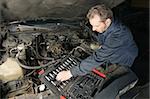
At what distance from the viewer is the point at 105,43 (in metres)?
1.59

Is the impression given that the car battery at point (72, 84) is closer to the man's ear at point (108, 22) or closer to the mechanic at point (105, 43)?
the mechanic at point (105, 43)

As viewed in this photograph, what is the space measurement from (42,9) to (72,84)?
514 mm

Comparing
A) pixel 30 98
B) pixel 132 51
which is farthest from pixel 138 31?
pixel 30 98

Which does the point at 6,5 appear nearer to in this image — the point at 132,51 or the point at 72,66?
the point at 72,66

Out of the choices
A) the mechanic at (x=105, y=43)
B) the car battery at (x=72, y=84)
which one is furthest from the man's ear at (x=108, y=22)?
the car battery at (x=72, y=84)

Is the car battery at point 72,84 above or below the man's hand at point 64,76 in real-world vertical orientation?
below

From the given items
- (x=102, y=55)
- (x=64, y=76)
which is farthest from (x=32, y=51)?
(x=102, y=55)

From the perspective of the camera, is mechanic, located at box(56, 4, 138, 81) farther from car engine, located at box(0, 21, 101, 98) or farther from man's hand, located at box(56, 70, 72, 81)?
car engine, located at box(0, 21, 101, 98)

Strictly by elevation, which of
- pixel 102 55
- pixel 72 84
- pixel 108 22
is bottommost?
pixel 72 84

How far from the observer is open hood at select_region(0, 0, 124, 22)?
170cm

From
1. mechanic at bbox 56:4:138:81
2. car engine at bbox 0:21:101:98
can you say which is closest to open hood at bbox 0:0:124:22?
car engine at bbox 0:21:101:98

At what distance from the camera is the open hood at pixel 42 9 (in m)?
1.70

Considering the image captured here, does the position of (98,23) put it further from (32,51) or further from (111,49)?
(32,51)

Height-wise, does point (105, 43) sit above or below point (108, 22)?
below
